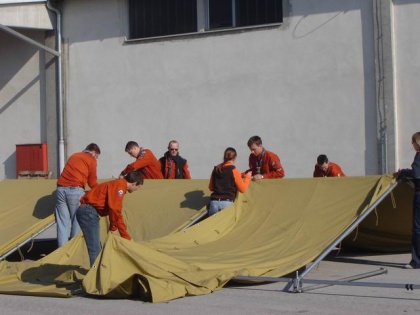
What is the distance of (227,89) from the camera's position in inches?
751

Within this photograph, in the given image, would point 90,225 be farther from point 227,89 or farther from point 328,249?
point 227,89

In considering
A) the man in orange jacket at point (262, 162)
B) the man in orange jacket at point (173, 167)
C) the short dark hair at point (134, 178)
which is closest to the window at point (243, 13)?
the man in orange jacket at point (173, 167)

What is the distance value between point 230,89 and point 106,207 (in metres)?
10.2

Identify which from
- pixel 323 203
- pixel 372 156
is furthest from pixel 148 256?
pixel 372 156

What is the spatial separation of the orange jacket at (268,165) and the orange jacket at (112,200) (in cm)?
299

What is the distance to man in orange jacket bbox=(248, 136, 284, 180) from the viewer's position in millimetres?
11586

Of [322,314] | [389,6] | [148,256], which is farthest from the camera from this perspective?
[389,6]

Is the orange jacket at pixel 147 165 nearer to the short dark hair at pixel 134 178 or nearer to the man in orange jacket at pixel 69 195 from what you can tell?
the man in orange jacket at pixel 69 195

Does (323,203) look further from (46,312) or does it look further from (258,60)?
(258,60)

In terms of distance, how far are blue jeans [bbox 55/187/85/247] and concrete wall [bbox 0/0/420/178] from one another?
7.95 m

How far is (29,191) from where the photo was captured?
12.8 m

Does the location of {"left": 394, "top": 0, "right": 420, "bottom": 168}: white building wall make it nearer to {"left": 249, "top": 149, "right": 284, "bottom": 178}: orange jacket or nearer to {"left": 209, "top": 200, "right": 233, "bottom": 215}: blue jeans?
{"left": 249, "top": 149, "right": 284, "bottom": 178}: orange jacket

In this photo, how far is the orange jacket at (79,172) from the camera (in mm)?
11273

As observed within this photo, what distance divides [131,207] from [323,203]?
9.58 ft
